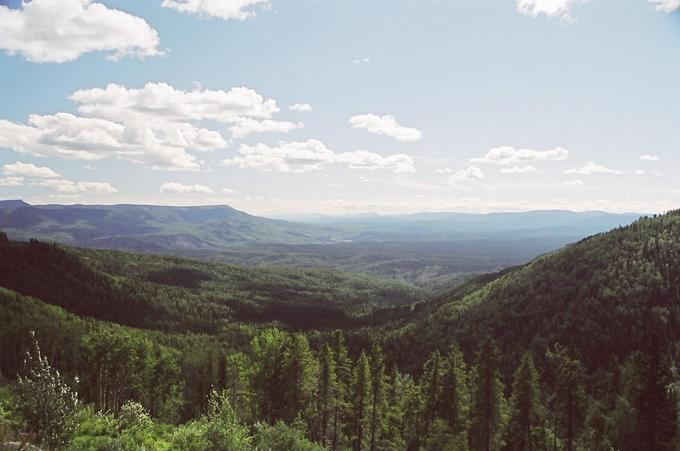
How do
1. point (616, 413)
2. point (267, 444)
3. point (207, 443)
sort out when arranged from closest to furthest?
point (207, 443), point (267, 444), point (616, 413)

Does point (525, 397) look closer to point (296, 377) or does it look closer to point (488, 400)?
point (488, 400)

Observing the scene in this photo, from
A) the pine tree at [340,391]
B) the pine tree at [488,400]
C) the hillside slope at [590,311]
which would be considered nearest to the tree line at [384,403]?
the pine tree at [488,400]

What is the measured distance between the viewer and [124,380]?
266ft

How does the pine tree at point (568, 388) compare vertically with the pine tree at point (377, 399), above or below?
above

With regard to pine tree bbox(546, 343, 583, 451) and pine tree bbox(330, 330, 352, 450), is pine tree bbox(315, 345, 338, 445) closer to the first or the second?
pine tree bbox(330, 330, 352, 450)

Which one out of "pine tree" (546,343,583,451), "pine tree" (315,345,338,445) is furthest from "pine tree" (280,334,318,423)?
"pine tree" (546,343,583,451)

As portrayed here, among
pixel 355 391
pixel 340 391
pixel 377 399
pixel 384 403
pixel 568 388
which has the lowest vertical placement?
pixel 384 403

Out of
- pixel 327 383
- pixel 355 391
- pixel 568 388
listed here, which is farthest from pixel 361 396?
pixel 568 388

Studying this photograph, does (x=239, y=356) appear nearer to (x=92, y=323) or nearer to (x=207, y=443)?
(x=207, y=443)

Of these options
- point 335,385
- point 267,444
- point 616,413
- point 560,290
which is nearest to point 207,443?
point 267,444

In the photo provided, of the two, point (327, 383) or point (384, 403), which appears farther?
point (384, 403)

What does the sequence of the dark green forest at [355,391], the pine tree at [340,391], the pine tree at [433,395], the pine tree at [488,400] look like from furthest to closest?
the pine tree at [340,391] → the pine tree at [433,395] → the pine tree at [488,400] → the dark green forest at [355,391]

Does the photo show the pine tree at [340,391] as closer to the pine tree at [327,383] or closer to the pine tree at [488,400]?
the pine tree at [327,383]

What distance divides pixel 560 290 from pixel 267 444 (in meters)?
168
